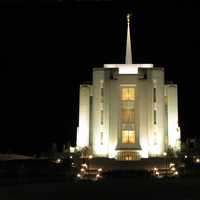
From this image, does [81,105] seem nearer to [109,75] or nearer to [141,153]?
[109,75]

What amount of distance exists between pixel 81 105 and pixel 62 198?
39.1m

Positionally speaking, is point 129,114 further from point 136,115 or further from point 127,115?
point 136,115

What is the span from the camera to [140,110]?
1940 inches

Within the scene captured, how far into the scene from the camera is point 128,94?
4972 centimetres

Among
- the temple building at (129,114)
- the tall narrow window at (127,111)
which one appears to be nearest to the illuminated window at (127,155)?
the temple building at (129,114)

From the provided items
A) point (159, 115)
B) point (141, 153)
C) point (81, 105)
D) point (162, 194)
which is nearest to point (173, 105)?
point (159, 115)

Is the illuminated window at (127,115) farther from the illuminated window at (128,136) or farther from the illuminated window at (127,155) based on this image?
the illuminated window at (127,155)

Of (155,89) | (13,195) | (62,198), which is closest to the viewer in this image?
(62,198)

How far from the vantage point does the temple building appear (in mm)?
48656

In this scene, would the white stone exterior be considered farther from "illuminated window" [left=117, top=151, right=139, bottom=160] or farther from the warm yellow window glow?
the warm yellow window glow

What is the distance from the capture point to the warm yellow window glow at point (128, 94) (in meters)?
49.6

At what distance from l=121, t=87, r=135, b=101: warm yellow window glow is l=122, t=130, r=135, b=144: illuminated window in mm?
3678

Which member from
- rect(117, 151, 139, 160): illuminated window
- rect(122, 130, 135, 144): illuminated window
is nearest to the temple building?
rect(122, 130, 135, 144): illuminated window

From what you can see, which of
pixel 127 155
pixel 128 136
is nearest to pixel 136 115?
pixel 128 136
